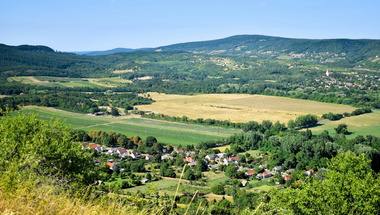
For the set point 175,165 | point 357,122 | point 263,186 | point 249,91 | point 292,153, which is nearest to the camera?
point 263,186

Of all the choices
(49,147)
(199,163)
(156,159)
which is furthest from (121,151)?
(49,147)

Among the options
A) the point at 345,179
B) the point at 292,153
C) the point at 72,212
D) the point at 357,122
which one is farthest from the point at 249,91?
the point at 72,212

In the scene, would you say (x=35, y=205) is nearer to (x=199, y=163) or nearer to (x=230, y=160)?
Answer: (x=199, y=163)

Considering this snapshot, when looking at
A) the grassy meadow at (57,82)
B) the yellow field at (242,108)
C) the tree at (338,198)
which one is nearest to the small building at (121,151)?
the yellow field at (242,108)

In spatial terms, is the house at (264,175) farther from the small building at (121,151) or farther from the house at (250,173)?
the small building at (121,151)

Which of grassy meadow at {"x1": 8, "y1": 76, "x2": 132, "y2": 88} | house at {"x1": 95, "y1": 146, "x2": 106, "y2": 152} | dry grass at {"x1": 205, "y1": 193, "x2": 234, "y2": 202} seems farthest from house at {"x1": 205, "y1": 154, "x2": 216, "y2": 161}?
grassy meadow at {"x1": 8, "y1": 76, "x2": 132, "y2": 88}

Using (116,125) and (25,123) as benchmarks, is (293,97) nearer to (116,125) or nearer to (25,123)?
(116,125)
